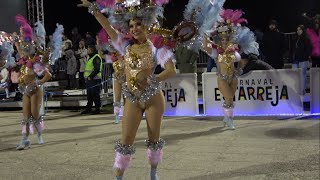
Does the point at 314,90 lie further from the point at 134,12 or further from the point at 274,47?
the point at 134,12

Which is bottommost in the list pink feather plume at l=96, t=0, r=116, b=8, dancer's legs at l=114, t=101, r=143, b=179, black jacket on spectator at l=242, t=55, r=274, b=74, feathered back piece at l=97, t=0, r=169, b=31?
dancer's legs at l=114, t=101, r=143, b=179

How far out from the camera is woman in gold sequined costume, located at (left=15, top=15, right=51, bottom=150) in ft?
22.8

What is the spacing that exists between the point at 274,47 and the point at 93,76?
15.8 ft

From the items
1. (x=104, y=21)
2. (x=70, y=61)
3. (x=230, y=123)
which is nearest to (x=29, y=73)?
(x=104, y=21)

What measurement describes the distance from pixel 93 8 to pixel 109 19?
0.69 ft

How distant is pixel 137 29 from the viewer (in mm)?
4180

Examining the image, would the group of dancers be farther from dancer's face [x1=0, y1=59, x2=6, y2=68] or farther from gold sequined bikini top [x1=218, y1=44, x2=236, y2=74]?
dancer's face [x1=0, y1=59, x2=6, y2=68]

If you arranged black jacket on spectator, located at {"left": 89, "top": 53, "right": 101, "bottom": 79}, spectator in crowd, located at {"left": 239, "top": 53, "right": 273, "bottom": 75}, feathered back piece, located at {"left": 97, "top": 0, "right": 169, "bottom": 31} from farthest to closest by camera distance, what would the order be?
black jacket on spectator, located at {"left": 89, "top": 53, "right": 101, "bottom": 79} → spectator in crowd, located at {"left": 239, "top": 53, "right": 273, "bottom": 75} → feathered back piece, located at {"left": 97, "top": 0, "right": 169, "bottom": 31}

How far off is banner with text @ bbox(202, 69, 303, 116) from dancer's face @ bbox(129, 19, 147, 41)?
20.3ft

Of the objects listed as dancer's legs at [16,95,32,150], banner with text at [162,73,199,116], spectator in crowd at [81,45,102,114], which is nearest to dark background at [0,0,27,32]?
spectator in crowd at [81,45,102,114]

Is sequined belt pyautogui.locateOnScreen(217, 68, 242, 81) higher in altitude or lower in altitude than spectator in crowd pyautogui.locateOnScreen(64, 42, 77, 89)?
lower

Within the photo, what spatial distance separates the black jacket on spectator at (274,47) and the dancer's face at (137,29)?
7460 millimetres

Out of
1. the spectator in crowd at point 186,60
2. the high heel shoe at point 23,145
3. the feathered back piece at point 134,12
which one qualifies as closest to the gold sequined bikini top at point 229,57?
the spectator in crowd at point 186,60

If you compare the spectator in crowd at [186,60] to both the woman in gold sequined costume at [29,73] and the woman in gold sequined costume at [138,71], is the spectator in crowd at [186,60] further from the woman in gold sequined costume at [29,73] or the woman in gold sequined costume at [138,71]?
the woman in gold sequined costume at [138,71]
